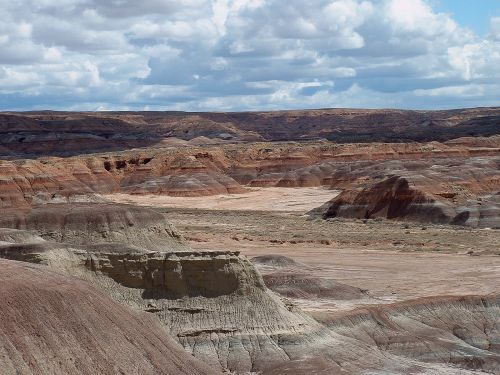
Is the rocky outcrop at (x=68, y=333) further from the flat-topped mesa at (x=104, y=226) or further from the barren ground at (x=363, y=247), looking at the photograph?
the flat-topped mesa at (x=104, y=226)

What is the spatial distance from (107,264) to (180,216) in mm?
72195

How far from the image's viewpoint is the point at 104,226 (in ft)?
144

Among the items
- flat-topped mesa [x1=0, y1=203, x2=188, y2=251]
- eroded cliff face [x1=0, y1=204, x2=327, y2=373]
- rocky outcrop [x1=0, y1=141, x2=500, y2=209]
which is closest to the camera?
eroded cliff face [x1=0, y1=204, x2=327, y2=373]

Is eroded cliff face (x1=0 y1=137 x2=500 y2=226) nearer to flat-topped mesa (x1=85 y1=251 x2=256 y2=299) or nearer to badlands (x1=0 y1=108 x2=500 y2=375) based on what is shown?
badlands (x1=0 y1=108 x2=500 y2=375)

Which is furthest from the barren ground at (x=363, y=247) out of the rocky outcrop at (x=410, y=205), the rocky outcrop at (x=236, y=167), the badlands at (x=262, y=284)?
the rocky outcrop at (x=236, y=167)

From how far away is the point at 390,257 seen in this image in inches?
2507

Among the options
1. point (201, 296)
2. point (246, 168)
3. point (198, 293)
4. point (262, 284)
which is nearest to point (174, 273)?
point (198, 293)

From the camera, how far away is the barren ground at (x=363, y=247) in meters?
48.6

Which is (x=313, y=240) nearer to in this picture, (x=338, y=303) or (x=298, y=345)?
(x=338, y=303)

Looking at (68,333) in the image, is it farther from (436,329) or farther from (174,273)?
(436,329)

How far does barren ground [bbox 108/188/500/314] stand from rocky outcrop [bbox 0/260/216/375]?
48.4 ft

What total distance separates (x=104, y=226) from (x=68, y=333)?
22174mm

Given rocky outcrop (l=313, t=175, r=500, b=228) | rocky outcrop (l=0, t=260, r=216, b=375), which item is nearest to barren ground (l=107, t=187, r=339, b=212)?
rocky outcrop (l=313, t=175, r=500, b=228)

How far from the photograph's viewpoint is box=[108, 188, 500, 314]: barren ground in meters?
48.6
